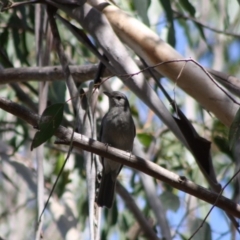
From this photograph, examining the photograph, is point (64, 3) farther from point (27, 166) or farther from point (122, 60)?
point (27, 166)

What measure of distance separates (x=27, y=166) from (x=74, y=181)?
0.68 m

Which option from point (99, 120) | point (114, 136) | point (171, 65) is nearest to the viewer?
point (171, 65)

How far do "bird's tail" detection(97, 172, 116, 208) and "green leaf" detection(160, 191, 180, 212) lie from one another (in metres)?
0.35

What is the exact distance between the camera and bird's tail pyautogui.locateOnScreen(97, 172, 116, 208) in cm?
377

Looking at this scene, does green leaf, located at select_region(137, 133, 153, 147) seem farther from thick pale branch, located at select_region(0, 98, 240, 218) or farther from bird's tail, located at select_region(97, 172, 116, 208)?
thick pale branch, located at select_region(0, 98, 240, 218)

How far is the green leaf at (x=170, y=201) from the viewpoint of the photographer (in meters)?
3.47

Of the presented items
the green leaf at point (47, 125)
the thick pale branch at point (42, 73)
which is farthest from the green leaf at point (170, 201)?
the green leaf at point (47, 125)

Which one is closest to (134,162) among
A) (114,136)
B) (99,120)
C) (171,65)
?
(171,65)

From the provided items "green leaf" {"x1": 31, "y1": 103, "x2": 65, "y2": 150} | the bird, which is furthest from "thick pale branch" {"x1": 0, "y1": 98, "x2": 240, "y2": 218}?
the bird

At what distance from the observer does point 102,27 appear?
9.94ft

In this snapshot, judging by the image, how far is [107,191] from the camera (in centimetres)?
388

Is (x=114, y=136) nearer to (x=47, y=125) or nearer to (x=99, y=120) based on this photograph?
(x=99, y=120)

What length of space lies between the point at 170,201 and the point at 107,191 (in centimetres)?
51

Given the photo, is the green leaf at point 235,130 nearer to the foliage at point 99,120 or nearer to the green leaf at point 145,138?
the foliage at point 99,120
